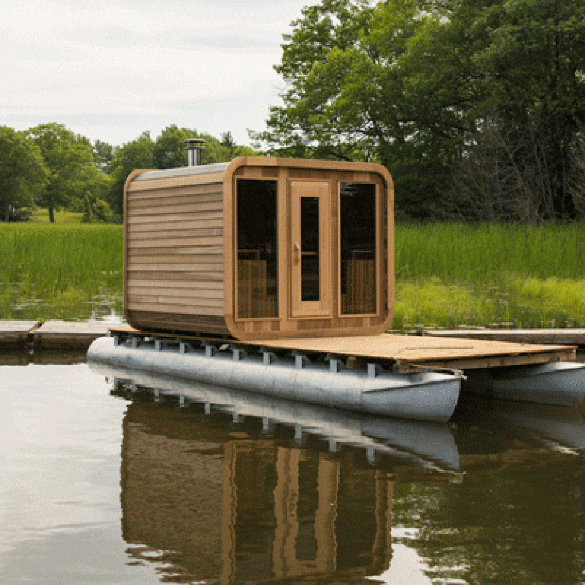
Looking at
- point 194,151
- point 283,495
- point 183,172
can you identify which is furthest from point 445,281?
point 283,495

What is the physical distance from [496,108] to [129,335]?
27.3 metres

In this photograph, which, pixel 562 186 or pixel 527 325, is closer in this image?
pixel 527 325

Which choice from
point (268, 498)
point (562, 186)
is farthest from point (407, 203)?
point (268, 498)

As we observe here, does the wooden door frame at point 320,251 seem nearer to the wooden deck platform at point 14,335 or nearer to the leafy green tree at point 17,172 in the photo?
the wooden deck platform at point 14,335


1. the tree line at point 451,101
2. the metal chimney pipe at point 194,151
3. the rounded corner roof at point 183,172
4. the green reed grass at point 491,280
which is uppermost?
the tree line at point 451,101

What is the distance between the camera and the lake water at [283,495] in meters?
5.33

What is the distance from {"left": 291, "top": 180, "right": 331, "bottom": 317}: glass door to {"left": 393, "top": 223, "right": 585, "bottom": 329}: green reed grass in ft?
12.9

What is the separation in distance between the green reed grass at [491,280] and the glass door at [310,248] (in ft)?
12.9

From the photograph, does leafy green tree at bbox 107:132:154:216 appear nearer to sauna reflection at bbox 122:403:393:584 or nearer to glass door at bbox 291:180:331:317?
glass door at bbox 291:180:331:317

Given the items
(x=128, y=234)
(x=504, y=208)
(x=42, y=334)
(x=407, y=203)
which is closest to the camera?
(x=128, y=234)

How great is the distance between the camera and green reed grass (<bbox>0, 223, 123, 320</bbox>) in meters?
18.1

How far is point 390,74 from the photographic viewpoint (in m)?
45.0

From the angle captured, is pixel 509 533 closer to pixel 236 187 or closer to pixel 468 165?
pixel 236 187

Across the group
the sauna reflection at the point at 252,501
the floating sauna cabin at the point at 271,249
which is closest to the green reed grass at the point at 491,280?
the floating sauna cabin at the point at 271,249
